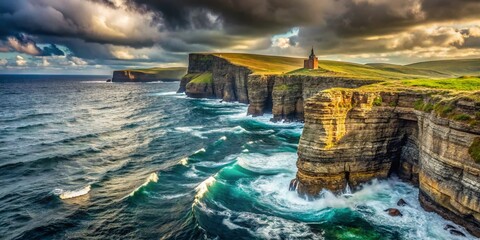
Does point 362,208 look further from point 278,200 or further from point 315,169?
point 278,200

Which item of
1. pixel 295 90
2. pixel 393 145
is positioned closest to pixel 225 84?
pixel 295 90

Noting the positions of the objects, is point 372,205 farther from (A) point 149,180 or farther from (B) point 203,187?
(A) point 149,180

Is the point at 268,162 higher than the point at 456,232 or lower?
lower

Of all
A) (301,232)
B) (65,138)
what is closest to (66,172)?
(65,138)

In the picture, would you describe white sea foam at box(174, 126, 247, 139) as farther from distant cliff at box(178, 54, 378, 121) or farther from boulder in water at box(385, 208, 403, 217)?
boulder in water at box(385, 208, 403, 217)

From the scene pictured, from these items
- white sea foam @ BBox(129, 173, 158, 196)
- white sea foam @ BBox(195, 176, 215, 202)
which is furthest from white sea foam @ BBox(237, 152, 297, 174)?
white sea foam @ BBox(129, 173, 158, 196)

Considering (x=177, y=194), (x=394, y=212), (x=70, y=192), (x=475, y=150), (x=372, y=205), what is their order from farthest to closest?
(x=70, y=192)
(x=177, y=194)
(x=372, y=205)
(x=394, y=212)
(x=475, y=150)

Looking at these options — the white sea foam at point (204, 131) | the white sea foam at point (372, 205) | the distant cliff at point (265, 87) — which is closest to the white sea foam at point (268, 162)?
the white sea foam at point (372, 205)
